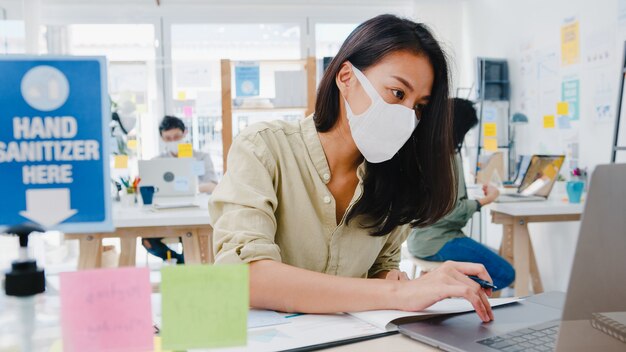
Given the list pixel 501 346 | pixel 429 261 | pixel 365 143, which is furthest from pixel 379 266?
pixel 429 261

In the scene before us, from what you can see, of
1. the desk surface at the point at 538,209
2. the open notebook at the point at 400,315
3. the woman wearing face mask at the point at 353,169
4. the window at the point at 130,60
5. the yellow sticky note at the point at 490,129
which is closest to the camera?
the open notebook at the point at 400,315

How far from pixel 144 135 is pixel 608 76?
4.08 meters

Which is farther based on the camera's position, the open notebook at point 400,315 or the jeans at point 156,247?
the jeans at point 156,247

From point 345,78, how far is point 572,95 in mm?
3037

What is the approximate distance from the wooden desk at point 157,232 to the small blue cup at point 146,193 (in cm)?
24

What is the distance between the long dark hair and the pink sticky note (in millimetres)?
772

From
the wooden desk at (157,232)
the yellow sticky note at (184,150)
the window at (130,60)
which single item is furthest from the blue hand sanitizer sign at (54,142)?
Answer: the window at (130,60)

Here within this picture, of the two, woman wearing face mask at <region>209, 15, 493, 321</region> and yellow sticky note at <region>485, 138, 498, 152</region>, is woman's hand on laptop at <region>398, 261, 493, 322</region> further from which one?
yellow sticky note at <region>485, 138, 498, 152</region>

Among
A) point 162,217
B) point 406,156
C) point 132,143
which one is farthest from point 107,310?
point 132,143

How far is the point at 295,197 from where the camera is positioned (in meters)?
1.23

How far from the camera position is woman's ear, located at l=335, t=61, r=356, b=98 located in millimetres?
1271

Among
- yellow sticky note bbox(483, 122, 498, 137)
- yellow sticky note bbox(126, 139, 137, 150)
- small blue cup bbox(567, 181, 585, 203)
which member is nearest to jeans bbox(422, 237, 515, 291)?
small blue cup bbox(567, 181, 585, 203)

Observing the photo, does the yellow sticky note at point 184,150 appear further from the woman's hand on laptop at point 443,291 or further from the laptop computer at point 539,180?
the woman's hand on laptop at point 443,291

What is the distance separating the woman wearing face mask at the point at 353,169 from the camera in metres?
1.13
